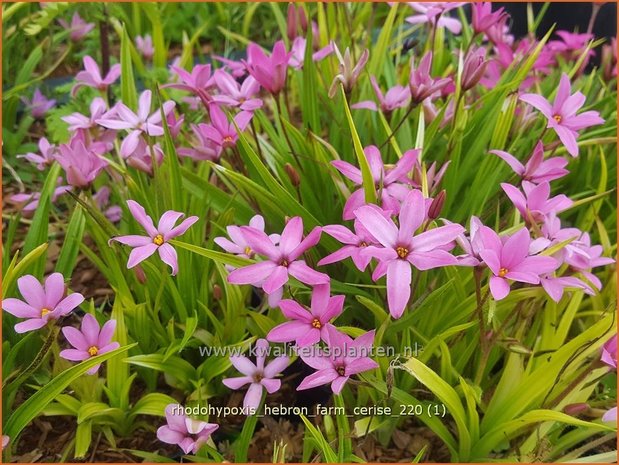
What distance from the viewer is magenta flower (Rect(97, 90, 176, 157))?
1.16m

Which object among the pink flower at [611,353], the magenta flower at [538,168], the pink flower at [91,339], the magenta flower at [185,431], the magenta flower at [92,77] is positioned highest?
the magenta flower at [92,77]

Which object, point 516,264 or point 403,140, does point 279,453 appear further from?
point 403,140

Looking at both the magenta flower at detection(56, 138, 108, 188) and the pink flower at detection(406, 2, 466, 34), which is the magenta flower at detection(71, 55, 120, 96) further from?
the pink flower at detection(406, 2, 466, 34)

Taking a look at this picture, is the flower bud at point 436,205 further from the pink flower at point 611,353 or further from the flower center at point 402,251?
the pink flower at point 611,353

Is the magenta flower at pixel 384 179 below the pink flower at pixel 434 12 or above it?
below

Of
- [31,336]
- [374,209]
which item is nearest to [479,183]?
[374,209]

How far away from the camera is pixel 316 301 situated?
87cm

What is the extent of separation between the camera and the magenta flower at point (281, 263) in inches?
33.4

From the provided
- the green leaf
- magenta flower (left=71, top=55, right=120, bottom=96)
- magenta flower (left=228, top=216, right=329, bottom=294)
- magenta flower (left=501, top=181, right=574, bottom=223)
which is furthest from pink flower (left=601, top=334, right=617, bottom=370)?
magenta flower (left=71, top=55, right=120, bottom=96)

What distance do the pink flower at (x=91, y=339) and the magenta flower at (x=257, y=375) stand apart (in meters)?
0.20

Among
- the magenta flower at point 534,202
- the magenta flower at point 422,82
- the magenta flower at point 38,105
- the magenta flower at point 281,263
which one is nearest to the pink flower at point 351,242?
the magenta flower at point 281,263

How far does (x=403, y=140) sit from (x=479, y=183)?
237 mm

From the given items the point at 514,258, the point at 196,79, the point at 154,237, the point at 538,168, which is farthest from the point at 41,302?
the point at 538,168

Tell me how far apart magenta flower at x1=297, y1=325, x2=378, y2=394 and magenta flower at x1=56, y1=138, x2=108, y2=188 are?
0.50 m
